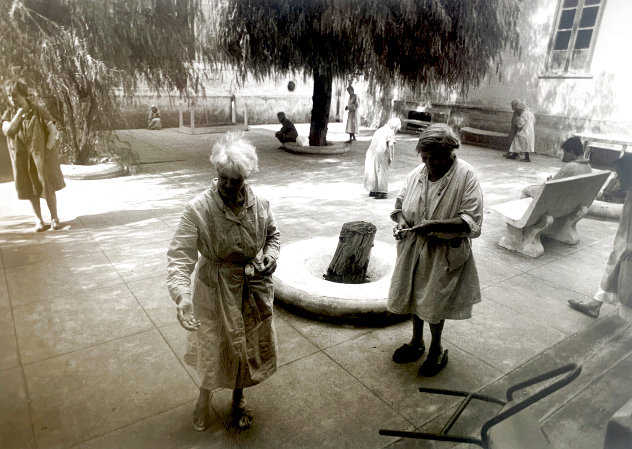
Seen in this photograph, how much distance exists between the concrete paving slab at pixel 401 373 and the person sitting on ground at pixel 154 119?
14748 mm

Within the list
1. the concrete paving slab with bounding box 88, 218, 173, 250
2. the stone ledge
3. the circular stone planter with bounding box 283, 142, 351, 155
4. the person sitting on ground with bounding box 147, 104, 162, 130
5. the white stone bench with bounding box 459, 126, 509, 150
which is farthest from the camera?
the person sitting on ground with bounding box 147, 104, 162, 130

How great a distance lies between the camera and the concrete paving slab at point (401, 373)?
121 inches

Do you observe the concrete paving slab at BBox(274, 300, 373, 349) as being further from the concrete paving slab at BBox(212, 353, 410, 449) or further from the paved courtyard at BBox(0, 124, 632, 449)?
the concrete paving slab at BBox(212, 353, 410, 449)

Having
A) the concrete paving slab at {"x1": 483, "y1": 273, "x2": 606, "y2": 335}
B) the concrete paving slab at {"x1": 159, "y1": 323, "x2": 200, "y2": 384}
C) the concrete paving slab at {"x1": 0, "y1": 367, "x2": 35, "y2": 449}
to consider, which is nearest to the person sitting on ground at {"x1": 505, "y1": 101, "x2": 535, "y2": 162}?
the concrete paving slab at {"x1": 483, "y1": 273, "x2": 606, "y2": 335}

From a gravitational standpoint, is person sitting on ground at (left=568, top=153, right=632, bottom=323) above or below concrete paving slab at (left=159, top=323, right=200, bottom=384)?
above

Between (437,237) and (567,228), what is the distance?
4.49 m

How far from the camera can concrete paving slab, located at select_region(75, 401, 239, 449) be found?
2.62 m

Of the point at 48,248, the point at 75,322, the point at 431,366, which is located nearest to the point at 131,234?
the point at 48,248

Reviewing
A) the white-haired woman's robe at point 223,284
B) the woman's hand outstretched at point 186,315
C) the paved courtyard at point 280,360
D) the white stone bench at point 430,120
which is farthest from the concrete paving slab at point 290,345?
the white stone bench at point 430,120

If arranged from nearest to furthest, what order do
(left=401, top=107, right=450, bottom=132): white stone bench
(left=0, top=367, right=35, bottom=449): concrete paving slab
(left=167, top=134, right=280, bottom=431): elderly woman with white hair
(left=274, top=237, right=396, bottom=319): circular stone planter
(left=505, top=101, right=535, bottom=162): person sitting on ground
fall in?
(left=167, top=134, right=280, bottom=431): elderly woman with white hair → (left=0, top=367, right=35, bottom=449): concrete paving slab → (left=274, top=237, right=396, bottom=319): circular stone planter → (left=505, top=101, right=535, bottom=162): person sitting on ground → (left=401, top=107, right=450, bottom=132): white stone bench

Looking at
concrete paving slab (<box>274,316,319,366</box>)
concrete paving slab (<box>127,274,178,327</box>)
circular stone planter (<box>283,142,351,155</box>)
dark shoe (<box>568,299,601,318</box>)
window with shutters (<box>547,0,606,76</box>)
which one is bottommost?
concrete paving slab (<box>127,274,178,327</box>)

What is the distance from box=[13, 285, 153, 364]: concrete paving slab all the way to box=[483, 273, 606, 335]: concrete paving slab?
142 inches

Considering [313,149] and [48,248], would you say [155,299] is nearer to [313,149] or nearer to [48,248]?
[48,248]

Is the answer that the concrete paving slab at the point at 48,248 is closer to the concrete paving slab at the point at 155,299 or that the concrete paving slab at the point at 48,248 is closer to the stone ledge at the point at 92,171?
the concrete paving slab at the point at 155,299
